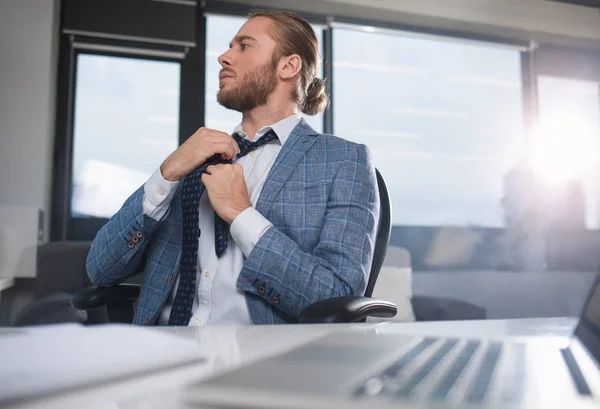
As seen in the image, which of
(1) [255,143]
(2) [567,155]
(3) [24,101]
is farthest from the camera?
(2) [567,155]

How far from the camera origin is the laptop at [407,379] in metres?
0.26

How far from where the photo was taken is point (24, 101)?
2898 mm

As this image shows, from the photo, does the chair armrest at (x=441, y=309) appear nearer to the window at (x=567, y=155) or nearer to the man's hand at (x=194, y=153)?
the window at (x=567, y=155)

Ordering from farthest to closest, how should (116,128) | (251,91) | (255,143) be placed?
(116,128) < (251,91) < (255,143)

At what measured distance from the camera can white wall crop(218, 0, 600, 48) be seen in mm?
3660

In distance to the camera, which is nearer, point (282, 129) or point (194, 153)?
point (194, 153)

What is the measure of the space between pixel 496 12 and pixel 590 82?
1101 millimetres

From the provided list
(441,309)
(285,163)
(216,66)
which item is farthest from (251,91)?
(216,66)

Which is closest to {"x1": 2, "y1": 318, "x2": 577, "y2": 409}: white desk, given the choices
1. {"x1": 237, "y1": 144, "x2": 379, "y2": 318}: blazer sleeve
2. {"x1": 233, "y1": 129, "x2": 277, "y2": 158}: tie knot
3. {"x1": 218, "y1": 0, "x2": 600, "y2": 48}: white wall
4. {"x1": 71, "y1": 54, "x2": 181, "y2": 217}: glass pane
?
{"x1": 237, "y1": 144, "x2": 379, "y2": 318}: blazer sleeve

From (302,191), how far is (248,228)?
0.64 ft

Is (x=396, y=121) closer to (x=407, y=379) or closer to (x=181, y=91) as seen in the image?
(x=181, y=91)

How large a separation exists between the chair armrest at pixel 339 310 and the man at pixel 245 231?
0.17m

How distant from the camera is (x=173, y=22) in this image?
332 centimetres

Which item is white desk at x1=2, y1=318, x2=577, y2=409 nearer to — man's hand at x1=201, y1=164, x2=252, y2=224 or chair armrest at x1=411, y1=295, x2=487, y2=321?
man's hand at x1=201, y1=164, x2=252, y2=224
